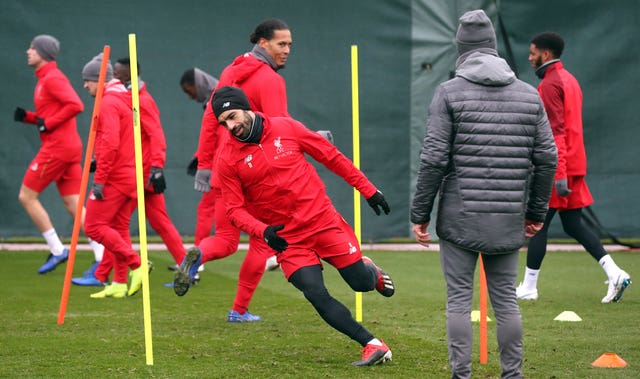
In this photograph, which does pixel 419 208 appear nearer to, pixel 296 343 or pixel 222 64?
pixel 296 343

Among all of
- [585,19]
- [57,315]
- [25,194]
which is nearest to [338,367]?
[57,315]

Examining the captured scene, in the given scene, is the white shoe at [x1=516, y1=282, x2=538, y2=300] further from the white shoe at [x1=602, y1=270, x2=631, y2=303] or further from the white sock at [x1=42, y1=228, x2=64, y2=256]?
the white sock at [x1=42, y1=228, x2=64, y2=256]

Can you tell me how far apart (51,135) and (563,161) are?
4687mm

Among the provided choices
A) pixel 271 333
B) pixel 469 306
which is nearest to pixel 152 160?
pixel 271 333

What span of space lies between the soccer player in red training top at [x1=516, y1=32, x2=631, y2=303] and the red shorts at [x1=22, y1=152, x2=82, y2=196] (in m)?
4.39

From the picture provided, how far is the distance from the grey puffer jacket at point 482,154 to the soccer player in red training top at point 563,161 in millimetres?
3559

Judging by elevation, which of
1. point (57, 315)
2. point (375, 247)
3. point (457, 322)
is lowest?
point (375, 247)

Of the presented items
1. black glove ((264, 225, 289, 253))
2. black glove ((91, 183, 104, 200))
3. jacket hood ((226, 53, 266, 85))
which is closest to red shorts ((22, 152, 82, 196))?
black glove ((91, 183, 104, 200))

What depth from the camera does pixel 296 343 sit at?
273 inches

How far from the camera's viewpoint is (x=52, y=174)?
10773mm

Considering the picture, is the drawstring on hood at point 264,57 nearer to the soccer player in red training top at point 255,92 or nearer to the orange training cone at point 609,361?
the soccer player in red training top at point 255,92

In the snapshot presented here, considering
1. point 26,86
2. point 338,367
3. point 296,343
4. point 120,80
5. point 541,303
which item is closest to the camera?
point 338,367

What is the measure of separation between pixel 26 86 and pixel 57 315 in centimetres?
523

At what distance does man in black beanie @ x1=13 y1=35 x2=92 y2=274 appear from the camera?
1053 cm
